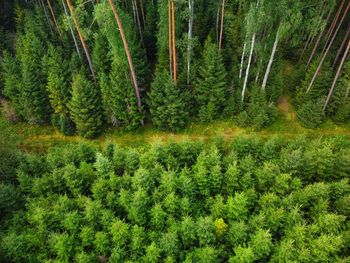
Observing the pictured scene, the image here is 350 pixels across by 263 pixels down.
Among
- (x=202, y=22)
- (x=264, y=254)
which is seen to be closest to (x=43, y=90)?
(x=202, y=22)

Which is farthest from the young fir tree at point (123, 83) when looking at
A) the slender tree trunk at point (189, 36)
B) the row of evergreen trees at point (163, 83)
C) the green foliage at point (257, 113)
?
the green foliage at point (257, 113)

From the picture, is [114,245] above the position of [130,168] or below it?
below

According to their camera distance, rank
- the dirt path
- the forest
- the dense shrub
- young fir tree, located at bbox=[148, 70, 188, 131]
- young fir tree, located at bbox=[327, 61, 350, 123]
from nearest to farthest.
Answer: the dense shrub → the forest → young fir tree, located at bbox=[148, 70, 188, 131] → young fir tree, located at bbox=[327, 61, 350, 123] → the dirt path

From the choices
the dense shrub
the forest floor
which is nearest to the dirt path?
the forest floor

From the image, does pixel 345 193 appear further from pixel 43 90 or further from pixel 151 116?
pixel 43 90

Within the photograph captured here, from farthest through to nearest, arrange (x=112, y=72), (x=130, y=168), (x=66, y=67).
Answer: (x=66, y=67) → (x=112, y=72) → (x=130, y=168)

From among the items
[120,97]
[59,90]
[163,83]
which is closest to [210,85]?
[163,83]

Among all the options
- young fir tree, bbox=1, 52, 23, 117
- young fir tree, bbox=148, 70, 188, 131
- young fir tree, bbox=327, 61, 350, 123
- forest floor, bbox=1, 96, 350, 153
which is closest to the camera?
young fir tree, bbox=148, 70, 188, 131

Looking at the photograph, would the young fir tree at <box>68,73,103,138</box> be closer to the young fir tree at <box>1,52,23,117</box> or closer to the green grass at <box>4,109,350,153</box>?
the green grass at <box>4,109,350,153</box>
